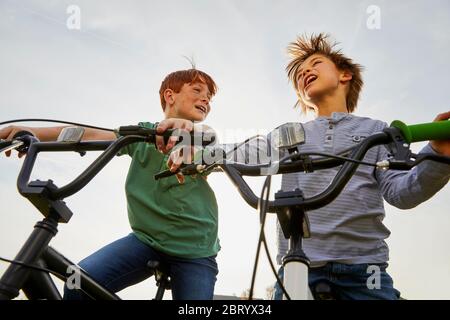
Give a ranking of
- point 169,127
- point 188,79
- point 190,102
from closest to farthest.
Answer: point 169,127, point 190,102, point 188,79

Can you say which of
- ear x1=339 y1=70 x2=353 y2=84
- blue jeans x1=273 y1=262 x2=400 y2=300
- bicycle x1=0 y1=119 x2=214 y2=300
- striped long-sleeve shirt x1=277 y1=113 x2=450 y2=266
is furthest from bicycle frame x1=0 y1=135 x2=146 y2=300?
ear x1=339 y1=70 x2=353 y2=84

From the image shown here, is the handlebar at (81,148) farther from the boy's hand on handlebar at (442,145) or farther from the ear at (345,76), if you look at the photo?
the ear at (345,76)

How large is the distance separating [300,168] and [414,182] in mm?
816

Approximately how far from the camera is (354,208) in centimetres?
236

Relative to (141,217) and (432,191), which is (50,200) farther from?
(432,191)

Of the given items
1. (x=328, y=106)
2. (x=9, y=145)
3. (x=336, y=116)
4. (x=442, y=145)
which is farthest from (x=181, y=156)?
(x=328, y=106)

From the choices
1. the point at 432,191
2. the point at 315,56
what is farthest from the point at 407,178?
the point at 315,56

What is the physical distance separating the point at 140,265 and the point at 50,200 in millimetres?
Answer: 1131

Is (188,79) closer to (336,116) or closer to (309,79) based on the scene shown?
(309,79)

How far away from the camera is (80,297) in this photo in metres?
1.94

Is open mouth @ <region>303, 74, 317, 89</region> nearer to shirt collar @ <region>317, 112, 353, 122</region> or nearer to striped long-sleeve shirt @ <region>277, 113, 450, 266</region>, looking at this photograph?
shirt collar @ <region>317, 112, 353, 122</region>

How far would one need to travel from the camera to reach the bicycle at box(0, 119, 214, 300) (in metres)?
1.32

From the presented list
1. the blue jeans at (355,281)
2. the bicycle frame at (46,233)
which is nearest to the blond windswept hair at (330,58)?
the blue jeans at (355,281)
